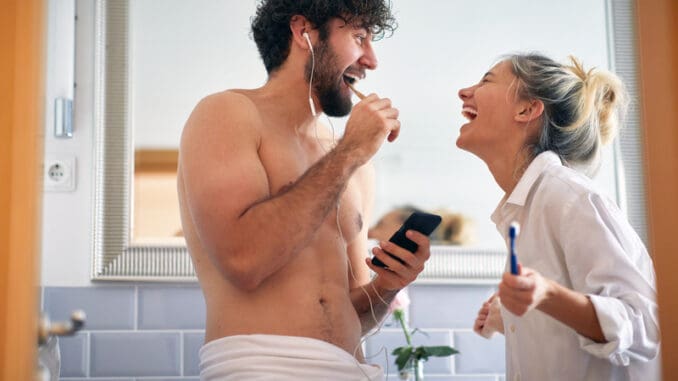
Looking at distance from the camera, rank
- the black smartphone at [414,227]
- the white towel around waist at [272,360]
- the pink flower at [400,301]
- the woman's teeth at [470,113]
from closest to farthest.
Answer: the white towel around waist at [272,360], the black smartphone at [414,227], the woman's teeth at [470,113], the pink flower at [400,301]

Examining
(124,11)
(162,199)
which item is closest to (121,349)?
(162,199)

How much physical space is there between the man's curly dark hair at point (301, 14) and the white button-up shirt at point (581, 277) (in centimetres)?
46

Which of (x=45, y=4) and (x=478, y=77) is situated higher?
(x=478, y=77)

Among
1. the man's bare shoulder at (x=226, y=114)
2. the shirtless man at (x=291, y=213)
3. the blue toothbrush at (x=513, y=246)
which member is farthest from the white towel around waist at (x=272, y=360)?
the blue toothbrush at (x=513, y=246)

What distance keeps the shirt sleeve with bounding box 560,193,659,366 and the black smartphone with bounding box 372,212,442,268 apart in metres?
0.23

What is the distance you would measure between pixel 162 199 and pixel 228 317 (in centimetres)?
57

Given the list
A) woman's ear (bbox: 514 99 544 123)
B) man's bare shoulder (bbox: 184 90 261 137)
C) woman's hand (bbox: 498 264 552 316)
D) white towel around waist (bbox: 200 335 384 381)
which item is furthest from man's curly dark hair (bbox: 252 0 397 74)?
woman's hand (bbox: 498 264 552 316)

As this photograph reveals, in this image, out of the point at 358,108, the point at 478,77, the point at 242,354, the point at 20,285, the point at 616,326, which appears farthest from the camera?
the point at 478,77

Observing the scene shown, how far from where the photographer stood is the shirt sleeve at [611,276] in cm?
97

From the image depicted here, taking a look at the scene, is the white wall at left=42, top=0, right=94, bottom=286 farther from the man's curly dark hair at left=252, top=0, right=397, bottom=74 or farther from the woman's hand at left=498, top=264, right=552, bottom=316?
the woman's hand at left=498, top=264, right=552, bottom=316

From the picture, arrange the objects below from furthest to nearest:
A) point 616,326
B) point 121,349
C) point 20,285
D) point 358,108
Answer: point 121,349
point 358,108
point 616,326
point 20,285

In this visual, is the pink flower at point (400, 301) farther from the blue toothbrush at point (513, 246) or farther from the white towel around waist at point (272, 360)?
the blue toothbrush at point (513, 246)

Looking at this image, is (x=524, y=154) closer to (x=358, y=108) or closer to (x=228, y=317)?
(x=358, y=108)

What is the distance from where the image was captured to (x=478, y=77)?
1.82 metres
